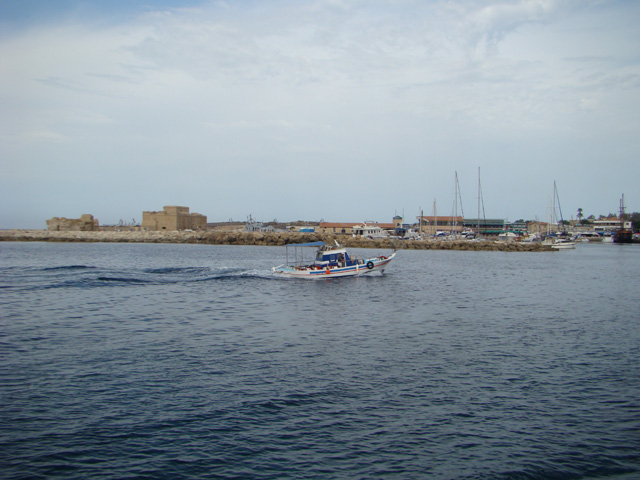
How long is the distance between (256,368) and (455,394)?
6.48 metres

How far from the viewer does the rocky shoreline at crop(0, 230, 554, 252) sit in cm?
10288

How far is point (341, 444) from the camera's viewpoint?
11.6 m

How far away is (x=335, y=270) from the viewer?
145 feet

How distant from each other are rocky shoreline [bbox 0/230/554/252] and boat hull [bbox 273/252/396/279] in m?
49.0

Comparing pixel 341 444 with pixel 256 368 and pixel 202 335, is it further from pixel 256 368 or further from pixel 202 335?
pixel 202 335

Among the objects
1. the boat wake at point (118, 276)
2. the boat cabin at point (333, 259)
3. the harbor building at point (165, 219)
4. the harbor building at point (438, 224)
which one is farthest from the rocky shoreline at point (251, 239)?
the boat wake at point (118, 276)

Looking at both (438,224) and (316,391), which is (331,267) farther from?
(438,224)

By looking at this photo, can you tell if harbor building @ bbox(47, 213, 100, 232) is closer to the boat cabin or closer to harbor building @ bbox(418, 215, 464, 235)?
harbor building @ bbox(418, 215, 464, 235)

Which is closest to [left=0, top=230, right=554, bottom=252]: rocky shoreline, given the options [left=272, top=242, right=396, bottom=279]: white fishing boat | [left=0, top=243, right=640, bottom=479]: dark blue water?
[left=272, top=242, right=396, bottom=279]: white fishing boat

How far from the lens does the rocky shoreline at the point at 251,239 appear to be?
10288cm

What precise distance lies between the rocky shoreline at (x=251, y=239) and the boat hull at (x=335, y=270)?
49018 mm

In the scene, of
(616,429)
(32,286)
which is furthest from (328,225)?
(616,429)

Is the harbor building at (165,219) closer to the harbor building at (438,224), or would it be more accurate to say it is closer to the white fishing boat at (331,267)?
the harbor building at (438,224)

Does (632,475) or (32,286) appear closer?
(632,475)
